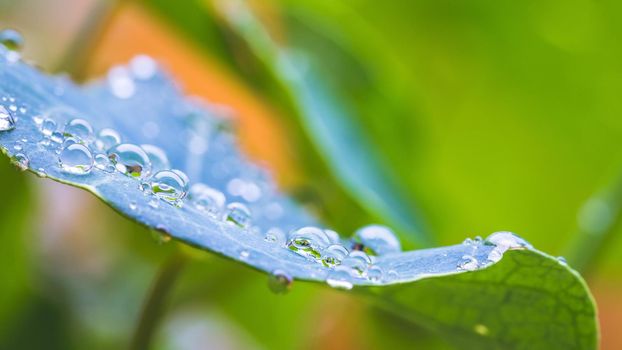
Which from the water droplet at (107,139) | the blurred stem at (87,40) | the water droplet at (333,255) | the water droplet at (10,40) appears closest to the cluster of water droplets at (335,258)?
the water droplet at (333,255)

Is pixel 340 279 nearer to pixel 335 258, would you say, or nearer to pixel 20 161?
pixel 335 258

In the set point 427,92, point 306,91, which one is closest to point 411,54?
point 427,92

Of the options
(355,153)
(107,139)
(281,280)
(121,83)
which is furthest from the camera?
(355,153)

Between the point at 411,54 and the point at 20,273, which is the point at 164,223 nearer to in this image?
the point at 20,273

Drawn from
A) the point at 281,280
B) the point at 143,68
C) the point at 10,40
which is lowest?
the point at 281,280

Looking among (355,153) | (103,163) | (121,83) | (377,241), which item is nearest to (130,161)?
(103,163)

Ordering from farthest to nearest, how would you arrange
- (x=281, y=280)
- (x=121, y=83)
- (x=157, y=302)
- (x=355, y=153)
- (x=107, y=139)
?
1. (x=355, y=153)
2. (x=121, y=83)
3. (x=157, y=302)
4. (x=107, y=139)
5. (x=281, y=280)

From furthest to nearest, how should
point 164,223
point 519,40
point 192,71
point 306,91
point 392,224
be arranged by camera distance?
point 192,71 → point 519,40 → point 306,91 → point 392,224 → point 164,223
